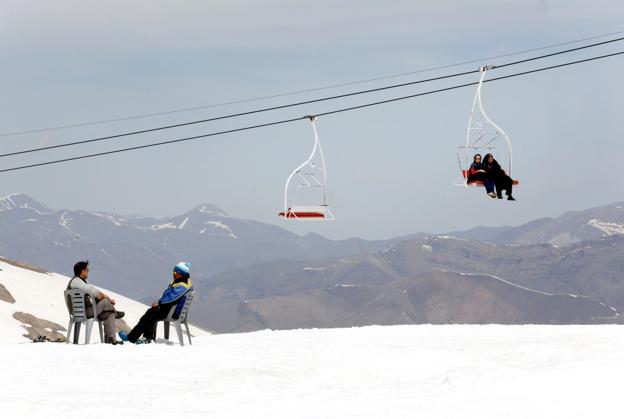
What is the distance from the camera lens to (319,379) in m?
14.8

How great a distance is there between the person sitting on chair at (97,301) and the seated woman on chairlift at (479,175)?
1002cm

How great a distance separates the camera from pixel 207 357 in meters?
16.6

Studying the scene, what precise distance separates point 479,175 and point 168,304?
931 centimetres

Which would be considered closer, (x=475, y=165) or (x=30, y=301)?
(x=475, y=165)

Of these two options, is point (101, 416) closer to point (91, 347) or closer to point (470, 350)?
point (91, 347)

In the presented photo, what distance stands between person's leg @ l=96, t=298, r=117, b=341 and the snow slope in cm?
3381

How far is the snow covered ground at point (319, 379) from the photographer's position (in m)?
12.1

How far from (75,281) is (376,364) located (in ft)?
18.9

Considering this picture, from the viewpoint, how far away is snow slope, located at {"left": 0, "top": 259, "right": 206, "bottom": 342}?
54.6 m

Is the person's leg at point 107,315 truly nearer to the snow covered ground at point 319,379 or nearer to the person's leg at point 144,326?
the person's leg at point 144,326

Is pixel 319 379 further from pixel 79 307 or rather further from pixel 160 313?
pixel 79 307

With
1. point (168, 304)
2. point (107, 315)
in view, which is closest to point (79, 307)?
point (107, 315)

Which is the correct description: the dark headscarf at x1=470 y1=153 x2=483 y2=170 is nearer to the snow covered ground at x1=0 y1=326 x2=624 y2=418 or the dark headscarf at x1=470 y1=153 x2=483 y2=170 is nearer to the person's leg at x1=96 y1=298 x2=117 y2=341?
the snow covered ground at x1=0 y1=326 x2=624 y2=418

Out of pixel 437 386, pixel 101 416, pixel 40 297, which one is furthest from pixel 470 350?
pixel 40 297
